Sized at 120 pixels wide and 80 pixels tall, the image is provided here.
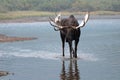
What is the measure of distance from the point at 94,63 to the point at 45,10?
104 meters

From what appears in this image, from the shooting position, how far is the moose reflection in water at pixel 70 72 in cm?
2083

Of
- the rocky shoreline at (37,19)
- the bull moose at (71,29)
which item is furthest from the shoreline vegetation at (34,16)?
the bull moose at (71,29)

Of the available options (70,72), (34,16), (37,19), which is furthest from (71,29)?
(34,16)

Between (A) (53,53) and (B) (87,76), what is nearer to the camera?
(B) (87,76)

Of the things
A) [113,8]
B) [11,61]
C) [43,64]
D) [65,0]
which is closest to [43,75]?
[43,64]

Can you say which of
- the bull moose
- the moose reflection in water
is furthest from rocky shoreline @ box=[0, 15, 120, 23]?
the moose reflection in water

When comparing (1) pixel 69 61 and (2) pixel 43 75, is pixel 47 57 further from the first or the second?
(2) pixel 43 75

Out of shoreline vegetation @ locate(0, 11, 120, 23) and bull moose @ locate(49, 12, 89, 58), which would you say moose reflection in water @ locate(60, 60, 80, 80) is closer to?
bull moose @ locate(49, 12, 89, 58)

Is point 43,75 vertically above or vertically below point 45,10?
below

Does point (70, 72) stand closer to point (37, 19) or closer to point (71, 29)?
point (71, 29)

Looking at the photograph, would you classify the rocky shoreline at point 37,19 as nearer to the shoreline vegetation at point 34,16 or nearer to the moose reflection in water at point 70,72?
the shoreline vegetation at point 34,16

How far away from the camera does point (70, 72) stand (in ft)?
73.0

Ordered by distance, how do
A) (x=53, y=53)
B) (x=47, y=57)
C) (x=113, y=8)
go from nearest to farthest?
(x=47, y=57) < (x=53, y=53) < (x=113, y=8)

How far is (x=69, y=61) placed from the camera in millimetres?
26344
